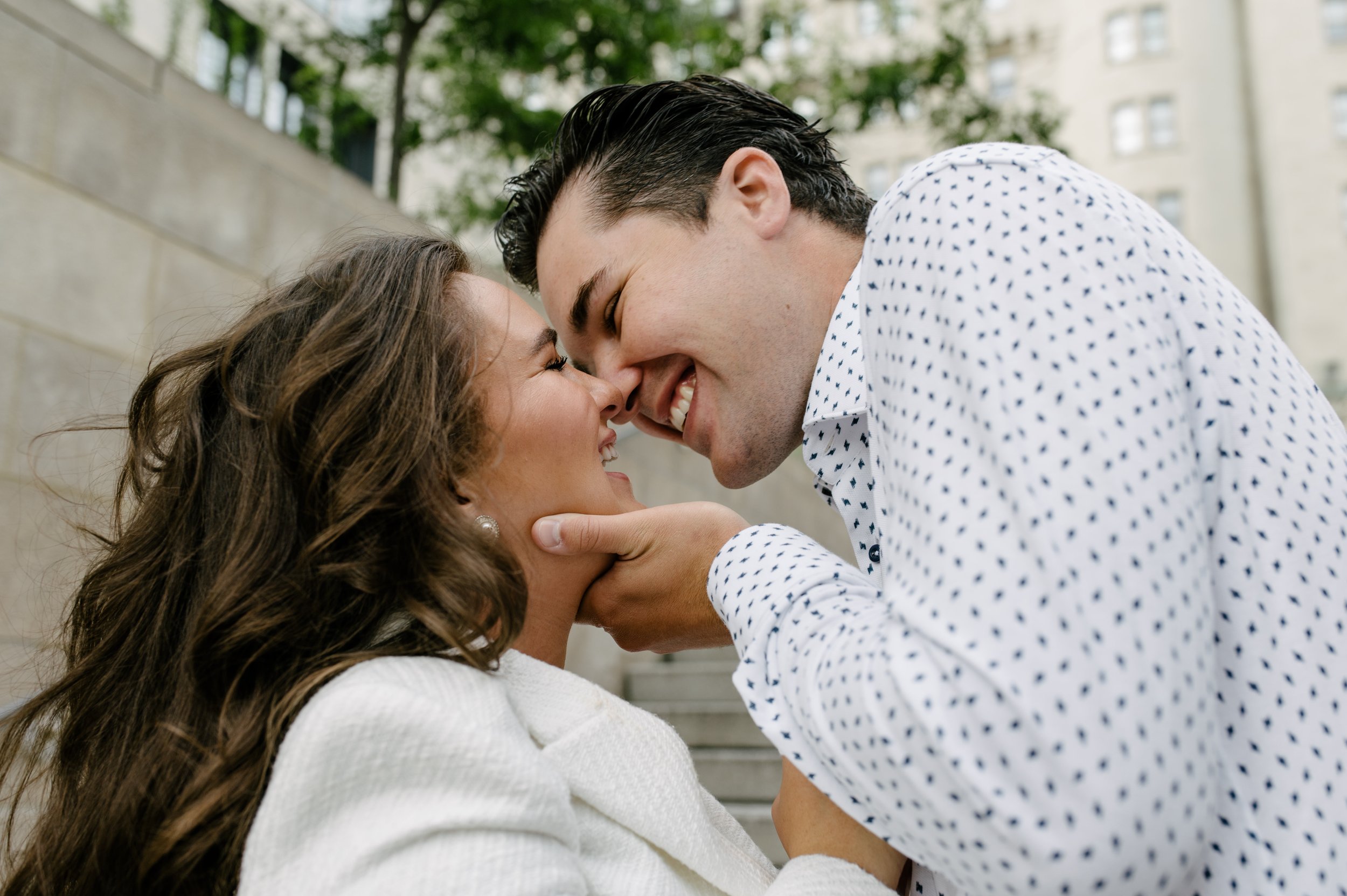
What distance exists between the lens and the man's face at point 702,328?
2.31m

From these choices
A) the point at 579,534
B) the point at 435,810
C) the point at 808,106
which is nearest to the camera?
the point at 435,810

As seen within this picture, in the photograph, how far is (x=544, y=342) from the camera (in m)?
2.03

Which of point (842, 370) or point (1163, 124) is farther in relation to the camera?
point (1163, 124)

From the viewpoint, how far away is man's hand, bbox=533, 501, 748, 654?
1.84 m

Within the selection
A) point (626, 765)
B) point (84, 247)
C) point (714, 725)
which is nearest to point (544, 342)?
point (626, 765)

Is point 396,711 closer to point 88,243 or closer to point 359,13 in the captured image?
point 88,243

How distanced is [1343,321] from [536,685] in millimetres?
32865

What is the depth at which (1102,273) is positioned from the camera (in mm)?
1125

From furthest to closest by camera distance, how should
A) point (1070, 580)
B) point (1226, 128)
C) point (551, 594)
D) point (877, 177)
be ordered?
point (877, 177) → point (1226, 128) → point (551, 594) → point (1070, 580)

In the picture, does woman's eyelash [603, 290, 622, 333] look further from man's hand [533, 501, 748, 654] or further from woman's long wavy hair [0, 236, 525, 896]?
man's hand [533, 501, 748, 654]

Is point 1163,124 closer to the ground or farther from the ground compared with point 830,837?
farther from the ground

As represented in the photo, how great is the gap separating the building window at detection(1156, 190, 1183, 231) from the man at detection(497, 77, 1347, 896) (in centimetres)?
3157

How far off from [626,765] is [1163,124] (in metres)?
33.3

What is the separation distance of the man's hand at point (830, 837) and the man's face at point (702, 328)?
43.0 inches
